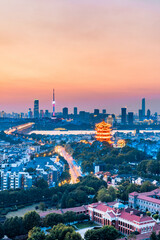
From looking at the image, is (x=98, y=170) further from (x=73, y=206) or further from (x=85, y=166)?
(x=73, y=206)

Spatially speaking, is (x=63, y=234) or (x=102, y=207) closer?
(x=63, y=234)

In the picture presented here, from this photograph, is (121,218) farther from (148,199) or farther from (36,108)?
(36,108)

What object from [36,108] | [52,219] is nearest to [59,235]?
[52,219]

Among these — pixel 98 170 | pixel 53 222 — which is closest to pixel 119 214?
pixel 53 222

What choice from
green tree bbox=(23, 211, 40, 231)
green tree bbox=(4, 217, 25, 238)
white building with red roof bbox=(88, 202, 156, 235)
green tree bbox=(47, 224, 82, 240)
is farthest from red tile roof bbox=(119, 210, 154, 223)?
green tree bbox=(4, 217, 25, 238)

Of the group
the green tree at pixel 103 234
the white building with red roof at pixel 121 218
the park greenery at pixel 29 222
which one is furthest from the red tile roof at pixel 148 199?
the green tree at pixel 103 234

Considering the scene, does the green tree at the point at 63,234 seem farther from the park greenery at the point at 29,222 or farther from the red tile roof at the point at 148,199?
the red tile roof at the point at 148,199
